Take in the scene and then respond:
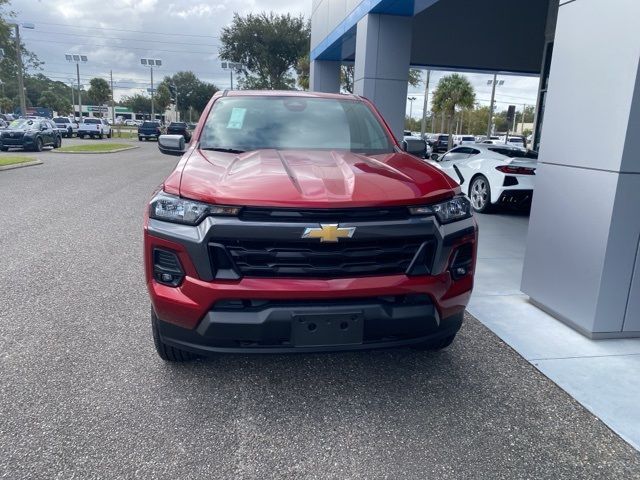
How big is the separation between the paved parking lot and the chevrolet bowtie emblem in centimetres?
104

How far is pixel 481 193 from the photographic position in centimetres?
974

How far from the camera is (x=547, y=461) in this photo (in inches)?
100

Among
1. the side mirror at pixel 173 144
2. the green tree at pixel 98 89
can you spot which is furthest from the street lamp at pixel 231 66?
the green tree at pixel 98 89

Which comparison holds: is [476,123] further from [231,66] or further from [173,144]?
[173,144]

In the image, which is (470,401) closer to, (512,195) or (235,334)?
(235,334)

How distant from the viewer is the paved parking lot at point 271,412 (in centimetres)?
246

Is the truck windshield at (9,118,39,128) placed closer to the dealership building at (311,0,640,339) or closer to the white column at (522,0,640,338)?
the dealership building at (311,0,640,339)

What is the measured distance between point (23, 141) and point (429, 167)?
23.9m

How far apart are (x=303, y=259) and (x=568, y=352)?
90.7 inches

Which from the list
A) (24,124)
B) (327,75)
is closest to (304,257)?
(327,75)

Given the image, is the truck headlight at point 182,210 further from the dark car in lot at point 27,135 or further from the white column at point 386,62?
the dark car in lot at point 27,135

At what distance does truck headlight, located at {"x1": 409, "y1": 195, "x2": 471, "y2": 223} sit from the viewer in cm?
279

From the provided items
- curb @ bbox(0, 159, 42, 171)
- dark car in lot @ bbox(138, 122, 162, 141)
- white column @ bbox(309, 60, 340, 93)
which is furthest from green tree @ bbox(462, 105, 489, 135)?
curb @ bbox(0, 159, 42, 171)

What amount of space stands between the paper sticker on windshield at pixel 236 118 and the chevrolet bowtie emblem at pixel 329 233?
167 centimetres
